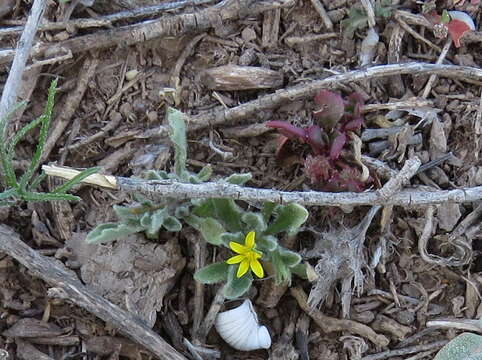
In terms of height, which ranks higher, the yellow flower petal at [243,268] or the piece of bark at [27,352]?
the yellow flower petal at [243,268]

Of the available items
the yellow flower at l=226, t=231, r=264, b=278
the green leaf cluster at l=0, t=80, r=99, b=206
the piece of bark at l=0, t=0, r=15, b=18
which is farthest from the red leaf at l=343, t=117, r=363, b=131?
the piece of bark at l=0, t=0, r=15, b=18

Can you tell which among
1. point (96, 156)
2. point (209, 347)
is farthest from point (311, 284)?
point (96, 156)

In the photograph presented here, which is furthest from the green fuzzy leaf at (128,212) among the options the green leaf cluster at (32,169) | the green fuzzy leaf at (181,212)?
A: the green leaf cluster at (32,169)

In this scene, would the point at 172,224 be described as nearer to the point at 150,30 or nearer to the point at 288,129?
the point at 288,129

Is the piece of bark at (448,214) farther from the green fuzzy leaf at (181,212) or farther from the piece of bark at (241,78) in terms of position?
the green fuzzy leaf at (181,212)

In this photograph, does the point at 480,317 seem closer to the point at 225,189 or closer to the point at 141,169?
the point at 225,189

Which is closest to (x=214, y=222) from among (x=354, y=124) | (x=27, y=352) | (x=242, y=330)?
(x=242, y=330)
